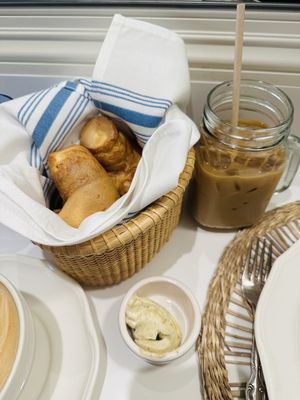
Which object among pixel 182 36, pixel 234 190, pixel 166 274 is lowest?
pixel 166 274

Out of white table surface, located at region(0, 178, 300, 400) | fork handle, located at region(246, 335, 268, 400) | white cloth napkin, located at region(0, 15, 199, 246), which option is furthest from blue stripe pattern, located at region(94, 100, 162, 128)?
fork handle, located at region(246, 335, 268, 400)

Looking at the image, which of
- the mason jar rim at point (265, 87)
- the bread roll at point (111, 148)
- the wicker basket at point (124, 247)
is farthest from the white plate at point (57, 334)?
the mason jar rim at point (265, 87)

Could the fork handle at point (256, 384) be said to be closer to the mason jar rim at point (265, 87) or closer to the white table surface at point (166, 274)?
the white table surface at point (166, 274)

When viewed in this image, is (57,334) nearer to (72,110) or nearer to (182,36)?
(72,110)

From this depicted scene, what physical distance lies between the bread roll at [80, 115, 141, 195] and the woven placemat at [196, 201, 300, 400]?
0.52 ft

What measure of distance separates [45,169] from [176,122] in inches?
6.7

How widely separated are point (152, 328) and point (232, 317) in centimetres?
10

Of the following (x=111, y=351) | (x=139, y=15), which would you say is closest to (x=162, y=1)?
(x=139, y=15)

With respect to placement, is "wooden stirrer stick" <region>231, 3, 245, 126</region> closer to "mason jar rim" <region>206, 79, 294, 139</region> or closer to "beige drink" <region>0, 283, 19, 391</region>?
"mason jar rim" <region>206, 79, 294, 139</region>

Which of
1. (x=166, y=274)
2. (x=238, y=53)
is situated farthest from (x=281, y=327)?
(x=238, y=53)

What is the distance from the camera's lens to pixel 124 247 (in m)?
0.41

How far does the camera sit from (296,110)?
0.54 meters

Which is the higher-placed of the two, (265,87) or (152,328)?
(265,87)

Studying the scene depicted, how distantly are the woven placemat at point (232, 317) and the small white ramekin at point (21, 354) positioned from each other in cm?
18
